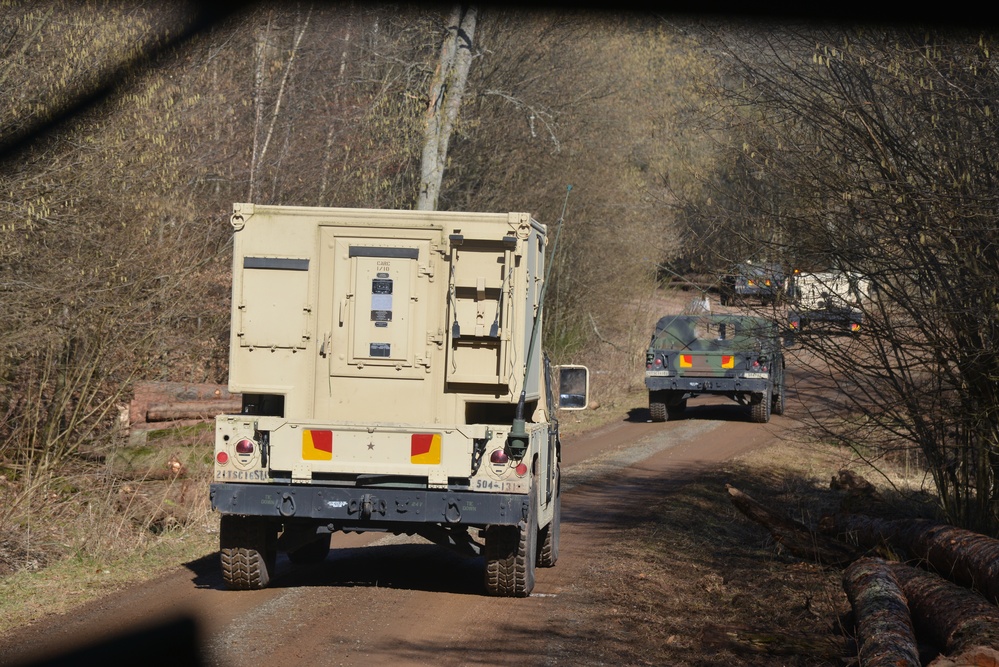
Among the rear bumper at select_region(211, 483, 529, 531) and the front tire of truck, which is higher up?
the front tire of truck

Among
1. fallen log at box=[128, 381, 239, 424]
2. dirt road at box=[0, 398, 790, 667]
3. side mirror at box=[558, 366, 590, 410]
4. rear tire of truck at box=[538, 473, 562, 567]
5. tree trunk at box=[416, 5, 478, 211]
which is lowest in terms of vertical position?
dirt road at box=[0, 398, 790, 667]

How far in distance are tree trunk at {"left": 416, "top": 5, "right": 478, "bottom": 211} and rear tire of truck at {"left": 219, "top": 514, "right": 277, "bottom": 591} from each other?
14.9m

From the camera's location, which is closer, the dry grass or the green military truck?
the dry grass

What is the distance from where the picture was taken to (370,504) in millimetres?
8453

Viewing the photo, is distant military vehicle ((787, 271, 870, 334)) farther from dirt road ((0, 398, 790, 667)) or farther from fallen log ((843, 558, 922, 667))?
dirt road ((0, 398, 790, 667))

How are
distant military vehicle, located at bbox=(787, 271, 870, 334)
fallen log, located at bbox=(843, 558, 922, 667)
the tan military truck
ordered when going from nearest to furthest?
fallen log, located at bbox=(843, 558, 922, 667)
the tan military truck
distant military vehicle, located at bbox=(787, 271, 870, 334)

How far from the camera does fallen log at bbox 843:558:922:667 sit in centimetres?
644

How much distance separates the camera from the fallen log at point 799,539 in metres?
10.8

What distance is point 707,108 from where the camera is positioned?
1209 cm

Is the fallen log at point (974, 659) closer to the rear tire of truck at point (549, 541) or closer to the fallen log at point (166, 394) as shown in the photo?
the rear tire of truck at point (549, 541)

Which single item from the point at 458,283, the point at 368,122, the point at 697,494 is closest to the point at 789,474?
the point at 697,494

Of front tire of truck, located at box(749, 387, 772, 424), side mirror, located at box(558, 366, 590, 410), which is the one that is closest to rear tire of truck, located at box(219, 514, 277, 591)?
side mirror, located at box(558, 366, 590, 410)

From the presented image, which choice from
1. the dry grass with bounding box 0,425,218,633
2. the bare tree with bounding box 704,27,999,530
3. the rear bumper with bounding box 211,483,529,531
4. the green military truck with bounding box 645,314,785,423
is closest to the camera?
the rear bumper with bounding box 211,483,529,531

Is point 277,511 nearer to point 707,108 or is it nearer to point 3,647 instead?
point 3,647
